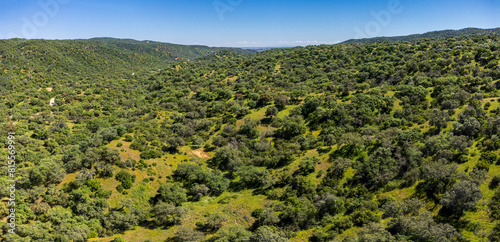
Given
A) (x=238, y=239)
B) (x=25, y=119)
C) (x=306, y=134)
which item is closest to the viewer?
Answer: (x=238, y=239)

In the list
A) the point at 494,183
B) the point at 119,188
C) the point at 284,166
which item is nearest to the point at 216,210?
the point at 284,166

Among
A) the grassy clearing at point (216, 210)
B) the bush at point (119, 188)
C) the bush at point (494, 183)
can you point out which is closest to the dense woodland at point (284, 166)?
the bush at point (494, 183)

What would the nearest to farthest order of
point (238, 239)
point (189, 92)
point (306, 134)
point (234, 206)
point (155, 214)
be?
point (238, 239)
point (155, 214)
point (234, 206)
point (306, 134)
point (189, 92)

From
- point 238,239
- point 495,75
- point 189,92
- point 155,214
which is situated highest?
point 495,75

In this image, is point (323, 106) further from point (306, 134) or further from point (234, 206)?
point (234, 206)

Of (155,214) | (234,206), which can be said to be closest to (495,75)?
(234,206)

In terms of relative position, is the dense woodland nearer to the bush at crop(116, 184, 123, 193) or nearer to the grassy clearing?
the grassy clearing

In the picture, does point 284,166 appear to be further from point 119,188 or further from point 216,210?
point 119,188

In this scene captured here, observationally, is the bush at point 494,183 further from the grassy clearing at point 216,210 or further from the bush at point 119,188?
the bush at point 119,188

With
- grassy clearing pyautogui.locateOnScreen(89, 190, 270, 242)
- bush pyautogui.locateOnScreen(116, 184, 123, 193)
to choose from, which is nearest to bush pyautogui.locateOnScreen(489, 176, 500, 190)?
grassy clearing pyautogui.locateOnScreen(89, 190, 270, 242)
